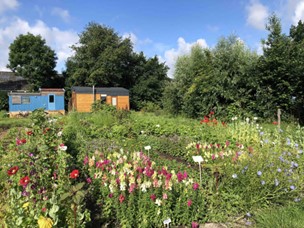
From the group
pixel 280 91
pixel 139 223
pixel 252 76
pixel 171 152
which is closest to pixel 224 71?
pixel 252 76

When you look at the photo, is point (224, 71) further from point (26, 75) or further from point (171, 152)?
point (26, 75)

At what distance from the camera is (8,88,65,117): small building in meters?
21.0

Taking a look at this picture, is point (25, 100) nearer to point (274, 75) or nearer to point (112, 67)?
point (112, 67)

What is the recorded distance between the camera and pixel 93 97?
23.2 m

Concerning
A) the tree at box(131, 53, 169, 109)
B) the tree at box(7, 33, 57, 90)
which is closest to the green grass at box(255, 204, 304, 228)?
the tree at box(131, 53, 169, 109)

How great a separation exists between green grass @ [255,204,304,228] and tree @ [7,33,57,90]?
94.3ft

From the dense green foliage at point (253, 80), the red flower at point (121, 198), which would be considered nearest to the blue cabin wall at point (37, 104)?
the dense green foliage at point (253, 80)

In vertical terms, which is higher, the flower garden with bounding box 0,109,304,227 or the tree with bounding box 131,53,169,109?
the tree with bounding box 131,53,169,109

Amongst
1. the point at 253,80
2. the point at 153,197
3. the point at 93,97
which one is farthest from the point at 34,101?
the point at 153,197

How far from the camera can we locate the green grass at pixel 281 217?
8.05 feet

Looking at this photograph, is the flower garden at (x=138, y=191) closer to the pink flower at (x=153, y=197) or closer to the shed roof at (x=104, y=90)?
the pink flower at (x=153, y=197)

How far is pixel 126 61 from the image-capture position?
3045 cm

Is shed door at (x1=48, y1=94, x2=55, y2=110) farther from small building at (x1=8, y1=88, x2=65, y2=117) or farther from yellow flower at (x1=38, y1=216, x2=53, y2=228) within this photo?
yellow flower at (x1=38, y1=216, x2=53, y2=228)

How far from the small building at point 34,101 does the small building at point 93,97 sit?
54.5 inches
